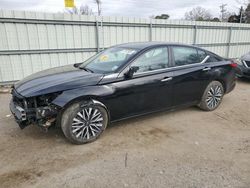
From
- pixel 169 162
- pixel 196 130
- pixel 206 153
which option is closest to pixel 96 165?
pixel 169 162

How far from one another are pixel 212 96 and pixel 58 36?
5.33m

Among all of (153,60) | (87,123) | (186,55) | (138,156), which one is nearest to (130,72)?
(153,60)

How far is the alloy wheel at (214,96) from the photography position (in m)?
4.52

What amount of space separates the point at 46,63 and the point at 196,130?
5.54 metres

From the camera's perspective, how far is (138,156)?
2904mm

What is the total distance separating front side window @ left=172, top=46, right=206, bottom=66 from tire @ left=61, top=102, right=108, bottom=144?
6.01ft

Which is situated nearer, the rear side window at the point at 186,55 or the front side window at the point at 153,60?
the front side window at the point at 153,60

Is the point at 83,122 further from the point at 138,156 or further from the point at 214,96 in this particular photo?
the point at 214,96

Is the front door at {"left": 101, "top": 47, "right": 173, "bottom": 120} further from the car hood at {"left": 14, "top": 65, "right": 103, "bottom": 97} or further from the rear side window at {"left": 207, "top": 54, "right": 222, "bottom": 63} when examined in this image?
the rear side window at {"left": 207, "top": 54, "right": 222, "bottom": 63}

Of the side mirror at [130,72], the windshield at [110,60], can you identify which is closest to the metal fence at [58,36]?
the windshield at [110,60]

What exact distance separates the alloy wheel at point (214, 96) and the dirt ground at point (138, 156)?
48cm

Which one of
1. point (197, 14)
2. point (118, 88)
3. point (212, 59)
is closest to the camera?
point (118, 88)

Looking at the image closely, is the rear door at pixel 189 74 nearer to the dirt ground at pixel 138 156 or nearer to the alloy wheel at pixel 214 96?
the alloy wheel at pixel 214 96

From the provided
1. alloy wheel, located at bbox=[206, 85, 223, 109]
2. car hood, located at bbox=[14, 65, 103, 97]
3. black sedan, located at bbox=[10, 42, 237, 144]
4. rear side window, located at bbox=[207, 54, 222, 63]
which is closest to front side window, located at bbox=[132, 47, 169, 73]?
black sedan, located at bbox=[10, 42, 237, 144]
